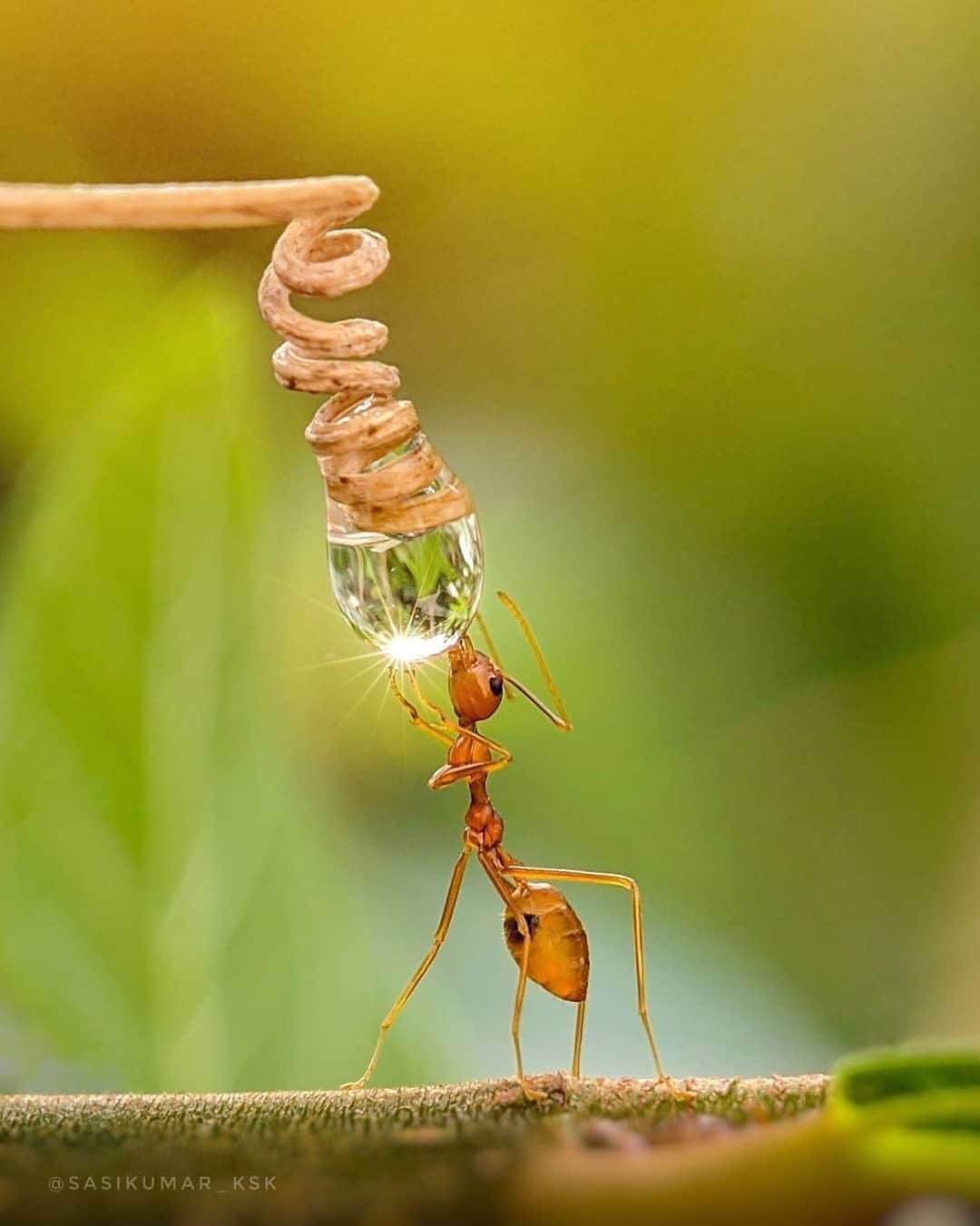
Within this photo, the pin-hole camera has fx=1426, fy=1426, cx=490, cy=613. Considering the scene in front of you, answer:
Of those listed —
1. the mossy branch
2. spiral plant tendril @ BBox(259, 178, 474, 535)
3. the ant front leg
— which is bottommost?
the mossy branch

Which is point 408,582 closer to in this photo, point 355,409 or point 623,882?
point 355,409

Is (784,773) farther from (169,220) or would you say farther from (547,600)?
(169,220)

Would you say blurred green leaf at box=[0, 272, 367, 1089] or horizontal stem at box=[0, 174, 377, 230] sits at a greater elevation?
horizontal stem at box=[0, 174, 377, 230]

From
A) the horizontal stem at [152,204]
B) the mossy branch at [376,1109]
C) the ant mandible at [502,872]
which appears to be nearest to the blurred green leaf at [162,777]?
the ant mandible at [502,872]

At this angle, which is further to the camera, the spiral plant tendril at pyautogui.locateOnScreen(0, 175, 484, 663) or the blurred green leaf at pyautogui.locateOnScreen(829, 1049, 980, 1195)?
the spiral plant tendril at pyautogui.locateOnScreen(0, 175, 484, 663)

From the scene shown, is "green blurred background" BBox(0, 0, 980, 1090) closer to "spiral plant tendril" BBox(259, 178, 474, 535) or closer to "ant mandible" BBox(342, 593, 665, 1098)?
"ant mandible" BBox(342, 593, 665, 1098)

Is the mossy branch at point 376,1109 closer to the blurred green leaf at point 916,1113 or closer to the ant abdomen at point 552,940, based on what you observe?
the blurred green leaf at point 916,1113

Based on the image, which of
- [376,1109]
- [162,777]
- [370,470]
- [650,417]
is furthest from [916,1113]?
[650,417]

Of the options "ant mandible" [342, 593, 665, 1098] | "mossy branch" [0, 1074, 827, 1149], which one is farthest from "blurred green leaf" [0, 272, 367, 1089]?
"mossy branch" [0, 1074, 827, 1149]
